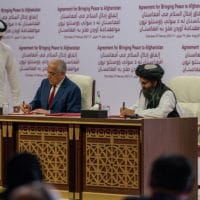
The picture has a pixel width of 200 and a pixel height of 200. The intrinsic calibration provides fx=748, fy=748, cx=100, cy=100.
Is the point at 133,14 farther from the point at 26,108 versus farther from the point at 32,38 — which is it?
the point at 26,108

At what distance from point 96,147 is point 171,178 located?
4217 mm

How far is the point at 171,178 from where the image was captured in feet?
7.14

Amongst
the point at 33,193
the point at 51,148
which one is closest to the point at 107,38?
the point at 51,148

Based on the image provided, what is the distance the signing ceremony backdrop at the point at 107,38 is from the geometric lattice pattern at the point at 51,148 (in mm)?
2447

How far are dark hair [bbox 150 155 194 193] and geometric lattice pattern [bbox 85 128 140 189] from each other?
3.99 metres

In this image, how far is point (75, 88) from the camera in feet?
24.6

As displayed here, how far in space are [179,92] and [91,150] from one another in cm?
175

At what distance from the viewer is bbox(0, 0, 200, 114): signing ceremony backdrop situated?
342 inches

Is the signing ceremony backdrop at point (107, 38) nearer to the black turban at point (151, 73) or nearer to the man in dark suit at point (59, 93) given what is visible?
Result: the man in dark suit at point (59, 93)

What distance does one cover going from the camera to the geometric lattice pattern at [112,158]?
622cm

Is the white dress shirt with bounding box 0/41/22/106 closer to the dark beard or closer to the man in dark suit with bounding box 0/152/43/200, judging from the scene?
the dark beard

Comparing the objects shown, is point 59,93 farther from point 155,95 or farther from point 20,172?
point 20,172

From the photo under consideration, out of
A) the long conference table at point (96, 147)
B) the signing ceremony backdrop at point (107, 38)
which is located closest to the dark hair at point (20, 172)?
the long conference table at point (96, 147)

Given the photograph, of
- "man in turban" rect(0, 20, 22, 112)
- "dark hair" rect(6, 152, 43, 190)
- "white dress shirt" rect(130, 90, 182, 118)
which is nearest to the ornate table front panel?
"white dress shirt" rect(130, 90, 182, 118)
